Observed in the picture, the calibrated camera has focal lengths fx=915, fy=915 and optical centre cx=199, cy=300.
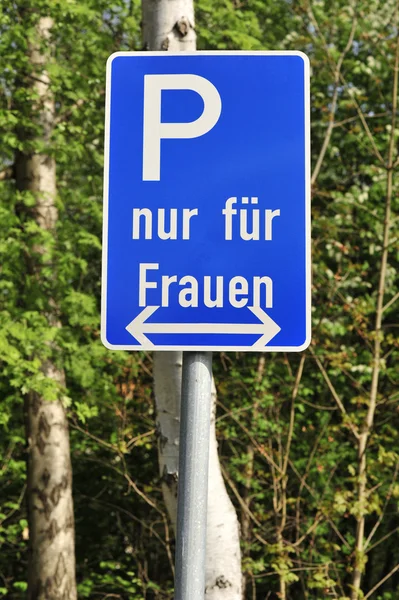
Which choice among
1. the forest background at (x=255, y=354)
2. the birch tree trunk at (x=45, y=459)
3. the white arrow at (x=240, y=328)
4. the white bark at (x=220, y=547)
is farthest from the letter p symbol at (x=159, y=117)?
the birch tree trunk at (x=45, y=459)

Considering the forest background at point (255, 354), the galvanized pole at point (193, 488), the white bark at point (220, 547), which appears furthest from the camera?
the forest background at point (255, 354)

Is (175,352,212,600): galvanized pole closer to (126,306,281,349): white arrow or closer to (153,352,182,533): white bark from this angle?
(126,306,281,349): white arrow

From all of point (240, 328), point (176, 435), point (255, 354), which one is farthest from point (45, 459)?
point (240, 328)

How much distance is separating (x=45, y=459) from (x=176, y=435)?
426cm

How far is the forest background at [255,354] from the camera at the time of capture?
7.36 metres

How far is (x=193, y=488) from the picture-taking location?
1.93 metres

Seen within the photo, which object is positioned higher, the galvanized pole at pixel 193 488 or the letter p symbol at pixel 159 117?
the letter p symbol at pixel 159 117

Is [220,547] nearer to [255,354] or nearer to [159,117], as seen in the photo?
[159,117]

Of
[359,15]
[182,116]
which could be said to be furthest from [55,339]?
[182,116]

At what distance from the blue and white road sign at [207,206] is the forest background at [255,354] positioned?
456cm

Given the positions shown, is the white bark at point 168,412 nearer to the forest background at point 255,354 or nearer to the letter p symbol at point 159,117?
the letter p symbol at point 159,117

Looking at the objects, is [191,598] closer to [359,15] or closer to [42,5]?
[42,5]

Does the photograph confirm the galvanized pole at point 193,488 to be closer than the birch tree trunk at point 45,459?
Yes

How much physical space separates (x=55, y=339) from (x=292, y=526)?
8.39 feet
